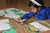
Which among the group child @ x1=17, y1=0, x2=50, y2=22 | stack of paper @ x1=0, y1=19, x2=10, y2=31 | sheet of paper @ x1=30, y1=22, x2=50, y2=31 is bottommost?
sheet of paper @ x1=30, y1=22, x2=50, y2=31

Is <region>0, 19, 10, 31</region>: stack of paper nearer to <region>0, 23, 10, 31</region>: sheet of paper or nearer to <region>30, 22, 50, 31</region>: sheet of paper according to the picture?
<region>0, 23, 10, 31</region>: sheet of paper

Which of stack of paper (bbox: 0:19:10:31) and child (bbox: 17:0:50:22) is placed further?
child (bbox: 17:0:50:22)

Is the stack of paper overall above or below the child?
below

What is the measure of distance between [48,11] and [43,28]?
0.39m

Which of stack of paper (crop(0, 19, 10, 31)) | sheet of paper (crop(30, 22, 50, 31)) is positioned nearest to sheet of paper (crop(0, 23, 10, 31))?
stack of paper (crop(0, 19, 10, 31))

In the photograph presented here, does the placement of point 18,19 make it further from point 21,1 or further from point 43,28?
point 21,1

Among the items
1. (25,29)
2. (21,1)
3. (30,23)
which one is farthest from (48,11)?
(21,1)

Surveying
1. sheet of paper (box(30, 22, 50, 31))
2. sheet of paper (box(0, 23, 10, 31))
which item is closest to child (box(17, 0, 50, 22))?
sheet of paper (box(30, 22, 50, 31))

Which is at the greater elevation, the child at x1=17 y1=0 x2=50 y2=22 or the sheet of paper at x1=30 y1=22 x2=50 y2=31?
the child at x1=17 y1=0 x2=50 y2=22

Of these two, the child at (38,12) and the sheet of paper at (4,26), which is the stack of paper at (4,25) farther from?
the child at (38,12)

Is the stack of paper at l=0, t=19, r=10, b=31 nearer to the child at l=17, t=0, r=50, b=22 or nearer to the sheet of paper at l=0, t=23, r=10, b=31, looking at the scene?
the sheet of paper at l=0, t=23, r=10, b=31

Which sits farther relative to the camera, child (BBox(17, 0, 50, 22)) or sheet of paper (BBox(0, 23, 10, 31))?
child (BBox(17, 0, 50, 22))

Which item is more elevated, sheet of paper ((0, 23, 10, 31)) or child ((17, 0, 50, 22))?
child ((17, 0, 50, 22))

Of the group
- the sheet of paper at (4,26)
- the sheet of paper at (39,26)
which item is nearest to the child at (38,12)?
the sheet of paper at (39,26)
